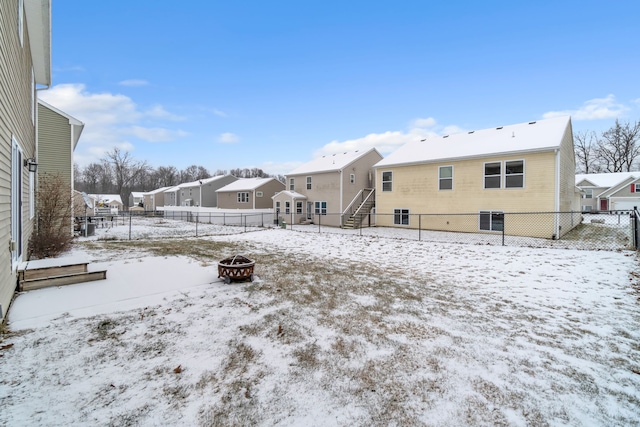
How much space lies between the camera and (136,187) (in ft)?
227

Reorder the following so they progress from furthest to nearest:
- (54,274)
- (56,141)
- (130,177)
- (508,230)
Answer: (130,177)
(508,230)
(56,141)
(54,274)

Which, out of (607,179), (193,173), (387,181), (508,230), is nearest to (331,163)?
(387,181)

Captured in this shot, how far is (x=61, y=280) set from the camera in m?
5.43

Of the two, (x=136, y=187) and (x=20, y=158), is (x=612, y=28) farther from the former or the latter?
(x=136, y=187)

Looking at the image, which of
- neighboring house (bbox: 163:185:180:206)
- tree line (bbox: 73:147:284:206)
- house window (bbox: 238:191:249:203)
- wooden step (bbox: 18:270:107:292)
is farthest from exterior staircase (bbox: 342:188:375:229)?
tree line (bbox: 73:147:284:206)

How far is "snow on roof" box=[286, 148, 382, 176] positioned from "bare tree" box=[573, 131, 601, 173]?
44965 mm

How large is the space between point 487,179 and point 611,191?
31.4 m

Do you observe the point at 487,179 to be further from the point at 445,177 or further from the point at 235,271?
the point at 235,271

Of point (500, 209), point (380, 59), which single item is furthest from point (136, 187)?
point (500, 209)

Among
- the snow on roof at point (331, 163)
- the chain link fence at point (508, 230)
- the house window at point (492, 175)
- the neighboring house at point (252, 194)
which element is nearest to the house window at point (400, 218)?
the chain link fence at point (508, 230)

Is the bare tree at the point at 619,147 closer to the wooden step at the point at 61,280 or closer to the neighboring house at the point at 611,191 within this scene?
the neighboring house at the point at 611,191

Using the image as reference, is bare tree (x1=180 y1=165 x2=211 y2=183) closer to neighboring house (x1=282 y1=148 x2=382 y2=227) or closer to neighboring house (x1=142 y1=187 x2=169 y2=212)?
neighboring house (x1=142 y1=187 x2=169 y2=212)

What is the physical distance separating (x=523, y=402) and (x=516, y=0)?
50.1 feet

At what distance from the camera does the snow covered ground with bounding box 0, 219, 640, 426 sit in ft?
7.54
